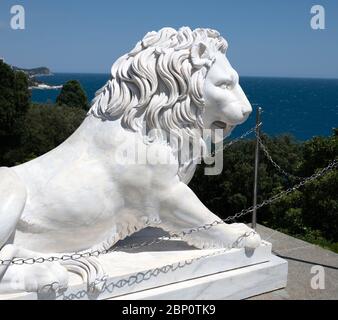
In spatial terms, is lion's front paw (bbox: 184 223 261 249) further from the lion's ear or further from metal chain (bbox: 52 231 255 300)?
the lion's ear

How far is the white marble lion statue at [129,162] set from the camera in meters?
3.04

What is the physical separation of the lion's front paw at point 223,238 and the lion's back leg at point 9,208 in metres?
1.29

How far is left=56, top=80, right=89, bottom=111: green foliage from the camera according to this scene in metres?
24.9

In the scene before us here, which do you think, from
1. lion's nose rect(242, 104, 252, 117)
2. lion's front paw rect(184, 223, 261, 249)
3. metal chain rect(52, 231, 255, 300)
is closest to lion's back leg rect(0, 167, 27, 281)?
metal chain rect(52, 231, 255, 300)

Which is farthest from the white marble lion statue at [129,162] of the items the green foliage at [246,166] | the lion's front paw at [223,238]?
the green foliage at [246,166]

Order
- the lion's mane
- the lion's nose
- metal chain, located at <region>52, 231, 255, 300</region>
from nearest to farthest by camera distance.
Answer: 1. metal chain, located at <region>52, 231, 255, 300</region>
2. the lion's mane
3. the lion's nose

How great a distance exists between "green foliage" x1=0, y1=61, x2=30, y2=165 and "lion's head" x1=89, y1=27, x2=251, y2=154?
1406 centimetres

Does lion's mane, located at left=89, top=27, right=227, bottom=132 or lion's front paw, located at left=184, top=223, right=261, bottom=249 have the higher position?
lion's mane, located at left=89, top=27, right=227, bottom=132

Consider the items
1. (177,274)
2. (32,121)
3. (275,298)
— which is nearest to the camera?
(177,274)

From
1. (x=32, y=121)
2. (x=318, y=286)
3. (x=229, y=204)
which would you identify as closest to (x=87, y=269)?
(x=318, y=286)

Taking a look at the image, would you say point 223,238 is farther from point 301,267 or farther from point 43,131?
point 43,131

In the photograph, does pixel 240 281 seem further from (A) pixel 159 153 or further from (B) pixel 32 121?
(B) pixel 32 121

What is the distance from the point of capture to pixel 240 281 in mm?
3562

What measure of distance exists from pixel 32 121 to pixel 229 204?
29.1 feet
